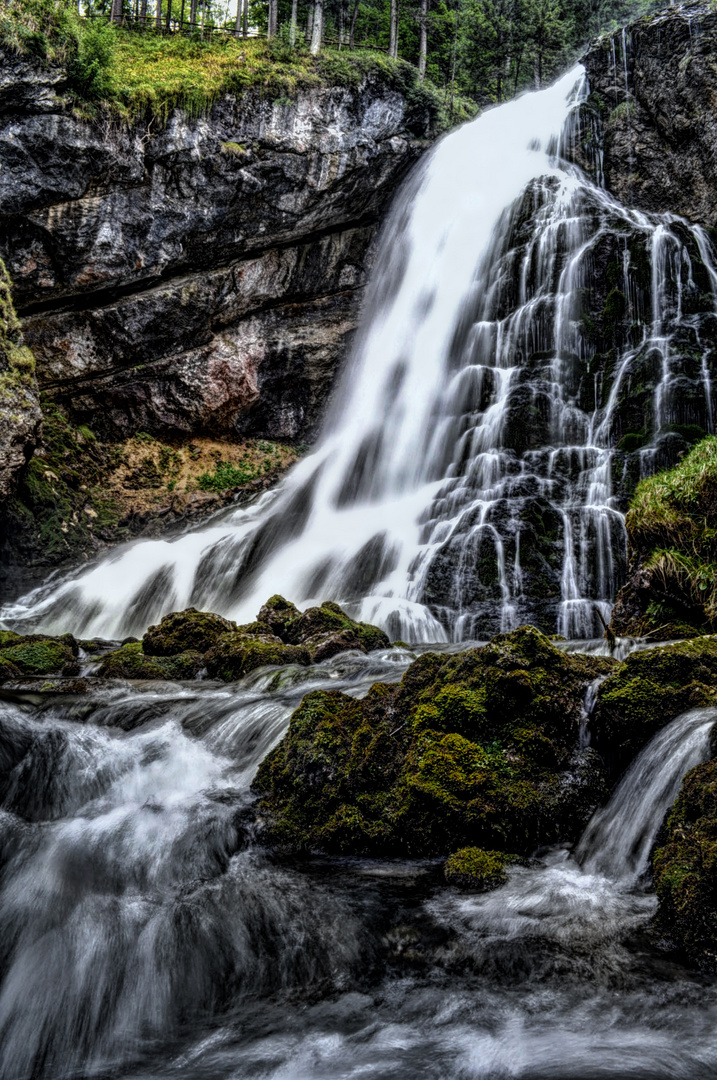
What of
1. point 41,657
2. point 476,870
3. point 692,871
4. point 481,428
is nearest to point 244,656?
point 41,657

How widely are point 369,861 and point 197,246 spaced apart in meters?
20.1

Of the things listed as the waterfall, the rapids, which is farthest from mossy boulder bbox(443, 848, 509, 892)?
the waterfall

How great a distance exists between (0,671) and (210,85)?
18290 mm

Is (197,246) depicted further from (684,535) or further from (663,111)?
(684,535)

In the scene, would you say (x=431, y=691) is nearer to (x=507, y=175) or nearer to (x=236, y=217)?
(x=236, y=217)

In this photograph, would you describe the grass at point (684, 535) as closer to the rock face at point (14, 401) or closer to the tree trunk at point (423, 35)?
the rock face at point (14, 401)

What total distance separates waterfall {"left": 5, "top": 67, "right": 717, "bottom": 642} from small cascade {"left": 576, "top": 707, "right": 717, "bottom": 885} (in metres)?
7.50

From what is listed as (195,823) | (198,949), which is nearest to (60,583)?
(195,823)

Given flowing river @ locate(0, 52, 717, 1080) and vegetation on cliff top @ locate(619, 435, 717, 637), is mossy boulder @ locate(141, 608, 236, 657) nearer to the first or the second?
flowing river @ locate(0, 52, 717, 1080)

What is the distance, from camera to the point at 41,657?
34.4 feet

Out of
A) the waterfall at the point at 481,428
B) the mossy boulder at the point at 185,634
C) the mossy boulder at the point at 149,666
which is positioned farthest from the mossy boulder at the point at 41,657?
the waterfall at the point at 481,428

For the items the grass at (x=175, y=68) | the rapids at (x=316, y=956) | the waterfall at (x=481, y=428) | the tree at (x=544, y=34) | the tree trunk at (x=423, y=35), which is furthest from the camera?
the tree at (x=544, y=34)

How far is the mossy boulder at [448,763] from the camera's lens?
15.5 feet

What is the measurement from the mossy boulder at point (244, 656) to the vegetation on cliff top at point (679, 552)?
4.53 m
